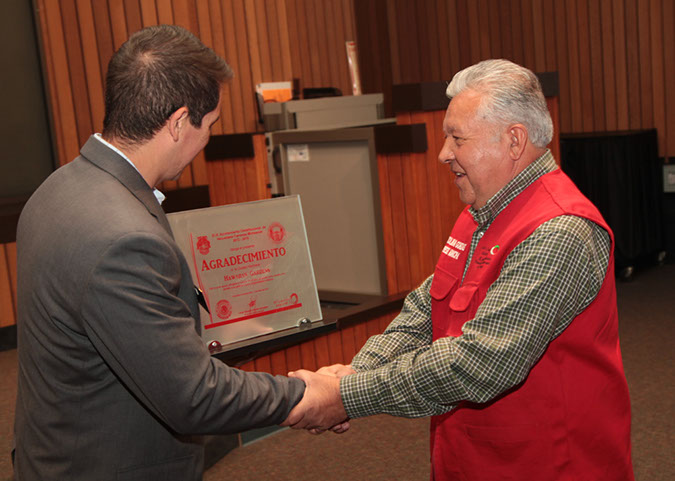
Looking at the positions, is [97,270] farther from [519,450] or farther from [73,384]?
[519,450]

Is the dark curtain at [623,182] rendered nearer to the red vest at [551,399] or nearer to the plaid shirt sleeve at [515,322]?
the red vest at [551,399]

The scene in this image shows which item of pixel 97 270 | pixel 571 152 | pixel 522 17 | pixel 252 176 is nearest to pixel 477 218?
pixel 97 270

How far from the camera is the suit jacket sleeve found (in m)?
1.23

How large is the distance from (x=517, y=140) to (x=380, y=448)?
2.08 meters

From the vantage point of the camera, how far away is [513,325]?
1393 mm

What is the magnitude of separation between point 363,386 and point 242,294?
3.06 ft

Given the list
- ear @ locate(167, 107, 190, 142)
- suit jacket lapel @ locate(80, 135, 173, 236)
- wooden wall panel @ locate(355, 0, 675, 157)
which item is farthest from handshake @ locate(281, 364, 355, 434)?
wooden wall panel @ locate(355, 0, 675, 157)

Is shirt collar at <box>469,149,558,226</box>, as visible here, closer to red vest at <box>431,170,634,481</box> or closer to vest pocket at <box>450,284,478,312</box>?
red vest at <box>431,170,634,481</box>

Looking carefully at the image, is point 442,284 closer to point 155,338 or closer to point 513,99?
point 513,99

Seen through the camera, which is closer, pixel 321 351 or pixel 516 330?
pixel 516 330

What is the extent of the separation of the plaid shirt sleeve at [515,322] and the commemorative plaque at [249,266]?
1.01 metres

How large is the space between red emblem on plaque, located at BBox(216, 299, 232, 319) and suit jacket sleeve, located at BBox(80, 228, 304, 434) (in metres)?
1.01

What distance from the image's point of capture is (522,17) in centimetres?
697

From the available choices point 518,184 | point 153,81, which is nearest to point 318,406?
point 518,184
